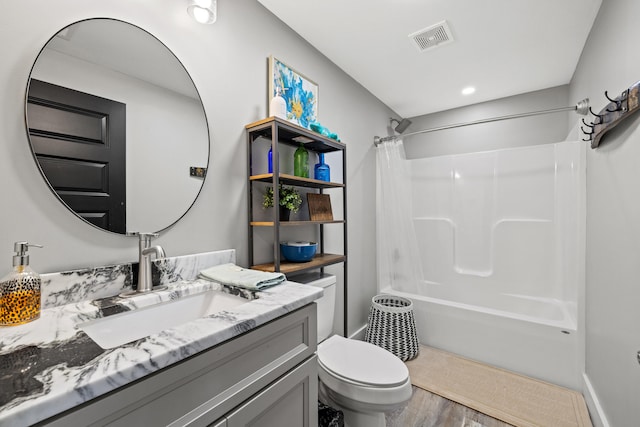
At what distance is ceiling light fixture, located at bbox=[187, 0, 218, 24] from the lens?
44.9 inches

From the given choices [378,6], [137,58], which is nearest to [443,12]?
[378,6]

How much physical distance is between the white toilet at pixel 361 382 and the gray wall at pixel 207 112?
0.67 meters

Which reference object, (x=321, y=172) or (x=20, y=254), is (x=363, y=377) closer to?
(x=321, y=172)

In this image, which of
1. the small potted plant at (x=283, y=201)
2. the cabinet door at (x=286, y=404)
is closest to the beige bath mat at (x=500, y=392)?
the cabinet door at (x=286, y=404)

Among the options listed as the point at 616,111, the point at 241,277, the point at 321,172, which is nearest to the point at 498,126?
the point at 616,111

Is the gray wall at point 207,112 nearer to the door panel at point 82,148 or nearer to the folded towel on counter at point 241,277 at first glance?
the door panel at point 82,148

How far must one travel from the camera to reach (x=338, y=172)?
223cm

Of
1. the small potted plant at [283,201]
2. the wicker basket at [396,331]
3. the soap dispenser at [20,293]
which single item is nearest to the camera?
the soap dispenser at [20,293]

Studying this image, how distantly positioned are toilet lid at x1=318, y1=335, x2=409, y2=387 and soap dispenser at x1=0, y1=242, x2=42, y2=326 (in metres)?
1.14

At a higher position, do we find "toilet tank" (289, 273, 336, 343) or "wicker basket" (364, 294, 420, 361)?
"toilet tank" (289, 273, 336, 343)

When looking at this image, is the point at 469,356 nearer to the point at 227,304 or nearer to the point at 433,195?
the point at 433,195

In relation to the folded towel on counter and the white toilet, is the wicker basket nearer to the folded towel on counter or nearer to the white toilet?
the white toilet

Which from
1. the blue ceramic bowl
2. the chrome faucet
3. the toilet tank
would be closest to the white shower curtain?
the toilet tank

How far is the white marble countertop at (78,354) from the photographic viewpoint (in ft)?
1.40
